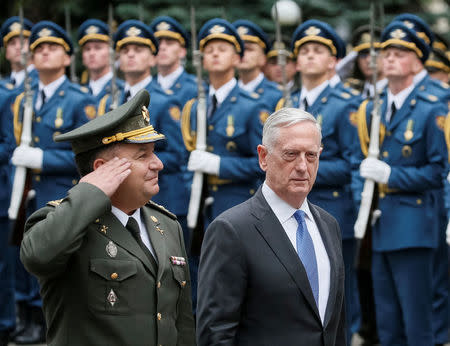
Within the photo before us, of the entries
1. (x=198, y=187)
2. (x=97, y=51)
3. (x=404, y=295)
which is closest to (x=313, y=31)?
(x=198, y=187)

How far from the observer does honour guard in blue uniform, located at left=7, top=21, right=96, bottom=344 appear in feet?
26.2

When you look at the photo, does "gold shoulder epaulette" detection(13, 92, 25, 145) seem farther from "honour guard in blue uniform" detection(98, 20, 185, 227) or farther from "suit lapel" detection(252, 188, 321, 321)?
"suit lapel" detection(252, 188, 321, 321)

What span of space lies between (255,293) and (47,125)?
4920mm

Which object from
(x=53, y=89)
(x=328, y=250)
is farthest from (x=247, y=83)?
(x=328, y=250)

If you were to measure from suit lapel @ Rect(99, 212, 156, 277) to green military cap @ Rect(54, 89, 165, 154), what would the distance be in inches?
10.9

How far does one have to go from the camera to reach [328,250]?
3.80 meters

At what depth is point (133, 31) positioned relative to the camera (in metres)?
8.78

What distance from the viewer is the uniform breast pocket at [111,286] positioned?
346 centimetres

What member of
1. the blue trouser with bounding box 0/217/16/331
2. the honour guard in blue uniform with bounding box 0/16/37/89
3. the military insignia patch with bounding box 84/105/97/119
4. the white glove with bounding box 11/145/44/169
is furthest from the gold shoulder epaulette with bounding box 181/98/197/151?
the honour guard in blue uniform with bounding box 0/16/37/89

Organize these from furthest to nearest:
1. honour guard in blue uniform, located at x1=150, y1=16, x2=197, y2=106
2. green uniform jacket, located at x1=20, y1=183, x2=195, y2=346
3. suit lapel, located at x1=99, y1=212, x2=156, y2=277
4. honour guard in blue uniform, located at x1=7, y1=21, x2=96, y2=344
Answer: honour guard in blue uniform, located at x1=150, y1=16, x2=197, y2=106 < honour guard in blue uniform, located at x1=7, y1=21, x2=96, y2=344 < suit lapel, located at x1=99, y1=212, x2=156, y2=277 < green uniform jacket, located at x1=20, y1=183, x2=195, y2=346

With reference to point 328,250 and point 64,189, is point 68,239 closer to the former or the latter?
point 328,250

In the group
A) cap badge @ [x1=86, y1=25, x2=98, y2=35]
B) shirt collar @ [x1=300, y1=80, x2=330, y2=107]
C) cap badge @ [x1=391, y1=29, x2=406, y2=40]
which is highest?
cap badge @ [x1=86, y1=25, x2=98, y2=35]

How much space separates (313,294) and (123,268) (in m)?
0.72

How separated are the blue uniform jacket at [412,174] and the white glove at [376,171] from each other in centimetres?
4
